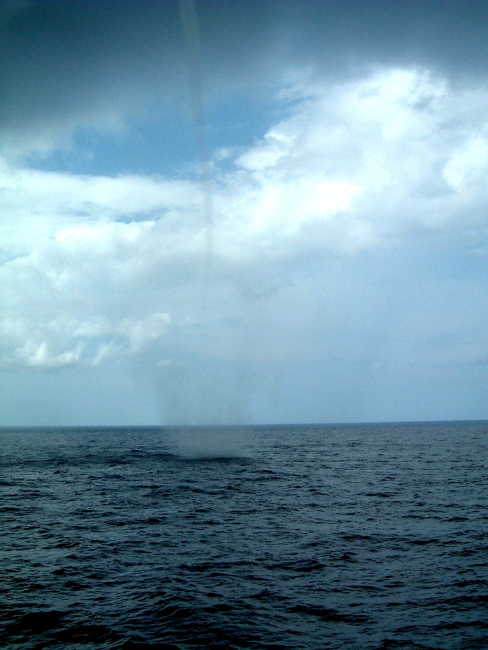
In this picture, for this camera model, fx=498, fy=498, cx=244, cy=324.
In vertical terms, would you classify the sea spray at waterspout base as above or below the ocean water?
below

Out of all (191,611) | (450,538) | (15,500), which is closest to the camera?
(191,611)

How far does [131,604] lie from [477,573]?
50.1 ft

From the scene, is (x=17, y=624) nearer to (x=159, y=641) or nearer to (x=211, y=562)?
(x=159, y=641)

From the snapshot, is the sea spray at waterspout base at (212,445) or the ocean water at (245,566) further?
the sea spray at waterspout base at (212,445)

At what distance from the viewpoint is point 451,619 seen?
17.6 meters

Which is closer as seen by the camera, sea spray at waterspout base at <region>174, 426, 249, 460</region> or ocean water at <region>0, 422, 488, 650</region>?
ocean water at <region>0, 422, 488, 650</region>

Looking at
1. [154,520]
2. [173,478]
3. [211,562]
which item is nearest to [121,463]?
[173,478]

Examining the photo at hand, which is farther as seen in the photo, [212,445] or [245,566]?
[212,445]

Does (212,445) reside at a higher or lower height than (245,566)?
lower

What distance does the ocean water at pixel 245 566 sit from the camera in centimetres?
1647

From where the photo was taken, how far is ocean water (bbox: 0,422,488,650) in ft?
54.0

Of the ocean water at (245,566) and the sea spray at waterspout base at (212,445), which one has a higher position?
the ocean water at (245,566)

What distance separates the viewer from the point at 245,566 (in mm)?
23141

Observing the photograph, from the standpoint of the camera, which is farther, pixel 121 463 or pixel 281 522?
pixel 121 463
